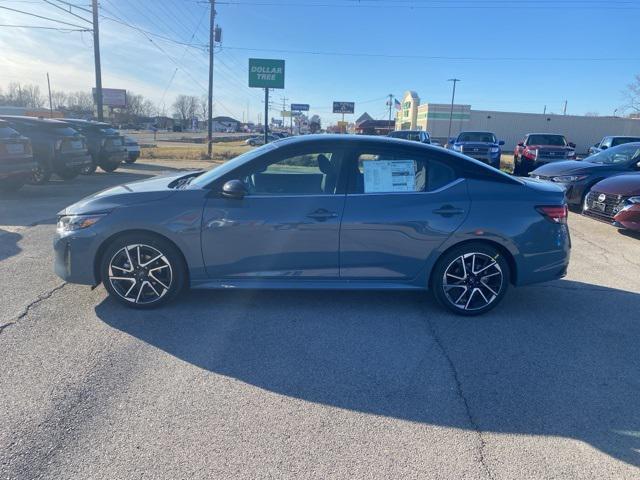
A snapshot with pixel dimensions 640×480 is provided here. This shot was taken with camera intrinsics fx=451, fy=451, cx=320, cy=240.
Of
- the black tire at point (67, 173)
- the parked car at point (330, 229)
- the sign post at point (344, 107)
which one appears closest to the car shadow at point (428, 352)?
the parked car at point (330, 229)

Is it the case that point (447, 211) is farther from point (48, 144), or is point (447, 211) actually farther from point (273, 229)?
point (48, 144)

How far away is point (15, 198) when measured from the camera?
10164 millimetres

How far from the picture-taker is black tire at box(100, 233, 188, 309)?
405 cm

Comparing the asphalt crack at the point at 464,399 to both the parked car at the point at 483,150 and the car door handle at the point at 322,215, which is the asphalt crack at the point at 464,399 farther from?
the parked car at the point at 483,150

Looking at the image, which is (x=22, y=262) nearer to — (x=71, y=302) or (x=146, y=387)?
(x=71, y=302)

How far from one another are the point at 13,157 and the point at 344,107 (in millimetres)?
53216

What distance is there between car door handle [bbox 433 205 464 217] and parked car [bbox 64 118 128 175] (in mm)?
14057

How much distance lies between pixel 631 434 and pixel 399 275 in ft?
6.77

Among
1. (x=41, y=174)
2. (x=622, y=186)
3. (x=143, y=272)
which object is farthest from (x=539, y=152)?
(x=143, y=272)

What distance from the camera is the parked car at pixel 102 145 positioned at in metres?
15.3

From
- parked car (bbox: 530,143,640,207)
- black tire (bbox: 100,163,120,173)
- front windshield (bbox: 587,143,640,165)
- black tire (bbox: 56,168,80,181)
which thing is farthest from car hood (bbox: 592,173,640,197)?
black tire (bbox: 100,163,120,173)

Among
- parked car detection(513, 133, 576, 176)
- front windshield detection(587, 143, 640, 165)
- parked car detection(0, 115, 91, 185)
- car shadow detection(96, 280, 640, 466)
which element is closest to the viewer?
car shadow detection(96, 280, 640, 466)

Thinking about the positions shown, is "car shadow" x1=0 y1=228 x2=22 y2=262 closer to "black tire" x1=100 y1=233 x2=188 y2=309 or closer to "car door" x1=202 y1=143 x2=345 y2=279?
"black tire" x1=100 y1=233 x2=188 y2=309

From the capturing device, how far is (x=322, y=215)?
159 inches
